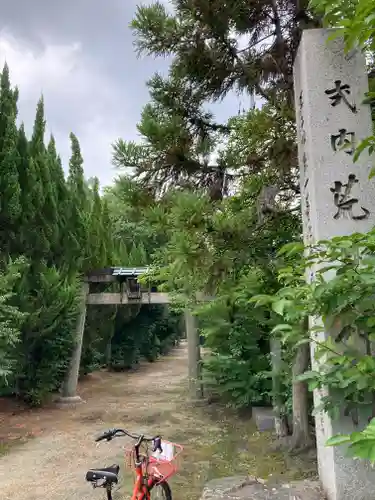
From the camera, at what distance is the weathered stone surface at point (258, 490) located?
2.70 m

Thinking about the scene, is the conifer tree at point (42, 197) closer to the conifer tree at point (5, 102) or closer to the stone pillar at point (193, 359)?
the conifer tree at point (5, 102)

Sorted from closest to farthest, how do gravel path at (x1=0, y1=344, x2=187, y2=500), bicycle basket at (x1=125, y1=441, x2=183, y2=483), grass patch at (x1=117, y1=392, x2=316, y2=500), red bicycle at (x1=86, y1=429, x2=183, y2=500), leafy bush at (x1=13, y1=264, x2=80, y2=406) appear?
red bicycle at (x1=86, y1=429, x2=183, y2=500) < bicycle basket at (x1=125, y1=441, x2=183, y2=483) < grass patch at (x1=117, y1=392, x2=316, y2=500) < gravel path at (x1=0, y1=344, x2=187, y2=500) < leafy bush at (x1=13, y1=264, x2=80, y2=406)

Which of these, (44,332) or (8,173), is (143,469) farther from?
(8,173)

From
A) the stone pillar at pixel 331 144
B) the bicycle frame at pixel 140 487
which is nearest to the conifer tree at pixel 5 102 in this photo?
the stone pillar at pixel 331 144

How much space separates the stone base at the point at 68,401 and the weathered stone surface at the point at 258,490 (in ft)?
20.1

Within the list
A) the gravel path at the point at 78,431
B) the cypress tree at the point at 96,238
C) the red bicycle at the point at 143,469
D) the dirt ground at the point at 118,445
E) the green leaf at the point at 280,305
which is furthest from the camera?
the cypress tree at the point at 96,238

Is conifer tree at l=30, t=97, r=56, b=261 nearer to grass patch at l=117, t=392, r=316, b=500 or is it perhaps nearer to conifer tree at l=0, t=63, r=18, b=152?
conifer tree at l=0, t=63, r=18, b=152

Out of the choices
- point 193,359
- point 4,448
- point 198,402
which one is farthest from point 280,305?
point 193,359

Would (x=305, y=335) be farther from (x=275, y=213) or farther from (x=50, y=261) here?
(x=50, y=261)

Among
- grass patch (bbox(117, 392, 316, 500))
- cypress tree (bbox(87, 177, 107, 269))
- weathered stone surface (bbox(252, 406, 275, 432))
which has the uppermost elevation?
cypress tree (bbox(87, 177, 107, 269))

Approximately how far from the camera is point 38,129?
9008 mm

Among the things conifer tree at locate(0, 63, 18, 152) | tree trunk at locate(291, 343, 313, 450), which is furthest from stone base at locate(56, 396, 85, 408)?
tree trunk at locate(291, 343, 313, 450)

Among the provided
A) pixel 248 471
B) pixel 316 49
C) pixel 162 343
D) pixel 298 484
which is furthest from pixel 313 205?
pixel 162 343

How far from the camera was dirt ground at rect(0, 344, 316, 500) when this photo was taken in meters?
4.23
